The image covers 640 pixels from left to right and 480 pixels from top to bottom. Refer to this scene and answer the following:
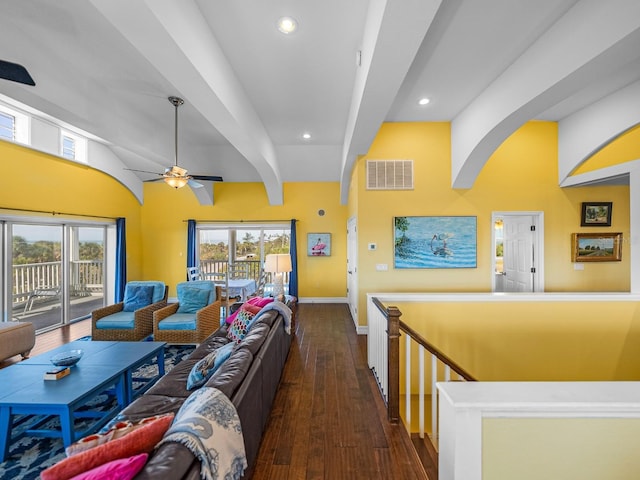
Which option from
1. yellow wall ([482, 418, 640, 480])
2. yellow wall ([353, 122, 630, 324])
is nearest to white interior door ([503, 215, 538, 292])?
yellow wall ([353, 122, 630, 324])

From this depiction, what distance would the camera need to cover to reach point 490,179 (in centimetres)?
441

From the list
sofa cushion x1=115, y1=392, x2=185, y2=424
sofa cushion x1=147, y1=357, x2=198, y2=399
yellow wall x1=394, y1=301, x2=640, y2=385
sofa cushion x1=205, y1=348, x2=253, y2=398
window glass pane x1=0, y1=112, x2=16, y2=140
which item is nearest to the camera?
sofa cushion x1=205, y1=348, x2=253, y2=398

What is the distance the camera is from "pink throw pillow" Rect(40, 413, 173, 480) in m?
0.96

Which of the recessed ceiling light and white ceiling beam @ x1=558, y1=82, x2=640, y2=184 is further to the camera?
white ceiling beam @ x1=558, y1=82, x2=640, y2=184

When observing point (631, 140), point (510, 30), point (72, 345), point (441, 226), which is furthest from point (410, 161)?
point (72, 345)

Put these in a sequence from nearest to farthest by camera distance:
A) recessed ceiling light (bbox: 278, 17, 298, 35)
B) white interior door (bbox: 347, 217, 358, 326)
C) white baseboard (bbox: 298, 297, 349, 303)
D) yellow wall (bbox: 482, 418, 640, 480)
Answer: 1. yellow wall (bbox: 482, 418, 640, 480)
2. recessed ceiling light (bbox: 278, 17, 298, 35)
3. white interior door (bbox: 347, 217, 358, 326)
4. white baseboard (bbox: 298, 297, 349, 303)

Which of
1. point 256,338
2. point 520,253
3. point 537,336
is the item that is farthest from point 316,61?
point 520,253

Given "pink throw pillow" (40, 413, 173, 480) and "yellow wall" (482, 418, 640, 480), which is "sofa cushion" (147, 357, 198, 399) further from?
"yellow wall" (482, 418, 640, 480)

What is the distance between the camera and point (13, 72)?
5.95 ft

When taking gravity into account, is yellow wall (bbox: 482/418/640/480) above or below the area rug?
above

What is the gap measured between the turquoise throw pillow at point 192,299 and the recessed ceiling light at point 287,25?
355 cm

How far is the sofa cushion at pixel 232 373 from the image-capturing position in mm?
1556

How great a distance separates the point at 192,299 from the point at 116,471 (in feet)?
11.6

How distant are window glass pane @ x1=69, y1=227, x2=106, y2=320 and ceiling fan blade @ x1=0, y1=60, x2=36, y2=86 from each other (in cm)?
461
